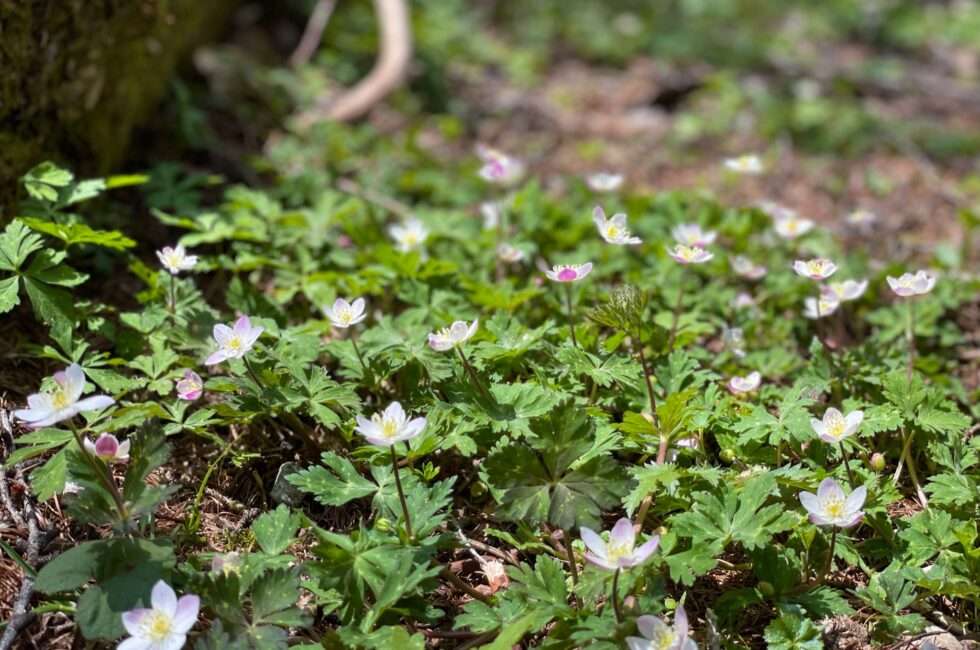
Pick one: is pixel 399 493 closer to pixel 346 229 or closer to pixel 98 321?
pixel 98 321

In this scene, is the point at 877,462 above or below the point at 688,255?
below

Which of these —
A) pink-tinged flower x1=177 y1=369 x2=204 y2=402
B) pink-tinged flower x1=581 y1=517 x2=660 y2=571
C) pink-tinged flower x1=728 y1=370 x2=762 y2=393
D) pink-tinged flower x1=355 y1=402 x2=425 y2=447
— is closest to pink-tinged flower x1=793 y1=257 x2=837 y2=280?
pink-tinged flower x1=728 y1=370 x2=762 y2=393

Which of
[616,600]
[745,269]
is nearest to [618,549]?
[616,600]

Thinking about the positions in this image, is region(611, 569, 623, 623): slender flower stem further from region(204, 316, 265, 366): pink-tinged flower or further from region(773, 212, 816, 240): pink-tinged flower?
region(773, 212, 816, 240): pink-tinged flower

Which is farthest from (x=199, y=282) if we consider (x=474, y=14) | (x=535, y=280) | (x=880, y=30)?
(x=880, y=30)

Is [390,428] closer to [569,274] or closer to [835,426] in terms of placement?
[569,274]

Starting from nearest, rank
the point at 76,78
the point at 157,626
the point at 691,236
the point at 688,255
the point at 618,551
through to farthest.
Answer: the point at 157,626 < the point at 618,551 < the point at 688,255 < the point at 76,78 < the point at 691,236

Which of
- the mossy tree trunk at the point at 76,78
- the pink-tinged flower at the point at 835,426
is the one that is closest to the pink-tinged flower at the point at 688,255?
the pink-tinged flower at the point at 835,426
